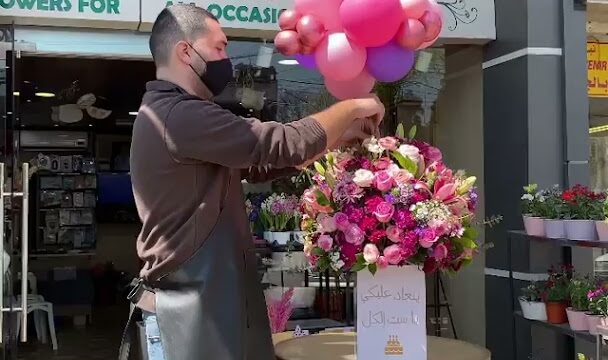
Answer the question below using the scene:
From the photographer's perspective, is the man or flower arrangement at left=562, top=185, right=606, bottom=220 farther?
flower arrangement at left=562, top=185, right=606, bottom=220

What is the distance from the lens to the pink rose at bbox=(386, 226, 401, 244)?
2068 millimetres

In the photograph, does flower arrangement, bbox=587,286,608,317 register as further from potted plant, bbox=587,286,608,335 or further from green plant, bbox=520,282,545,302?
green plant, bbox=520,282,545,302

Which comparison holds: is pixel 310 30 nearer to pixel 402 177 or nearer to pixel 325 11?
pixel 325 11

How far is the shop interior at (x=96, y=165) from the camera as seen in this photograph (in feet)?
16.4

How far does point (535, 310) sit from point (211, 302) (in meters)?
2.85

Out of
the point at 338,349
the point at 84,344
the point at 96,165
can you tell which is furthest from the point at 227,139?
the point at 96,165

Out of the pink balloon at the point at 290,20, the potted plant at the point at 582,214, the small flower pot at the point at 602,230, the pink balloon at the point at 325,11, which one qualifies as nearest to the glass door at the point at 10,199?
the pink balloon at the point at 290,20

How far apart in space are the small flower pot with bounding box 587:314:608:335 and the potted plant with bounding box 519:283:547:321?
0.37 metres

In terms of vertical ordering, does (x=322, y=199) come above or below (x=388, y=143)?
below

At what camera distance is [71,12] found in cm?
425

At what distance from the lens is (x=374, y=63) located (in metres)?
2.27

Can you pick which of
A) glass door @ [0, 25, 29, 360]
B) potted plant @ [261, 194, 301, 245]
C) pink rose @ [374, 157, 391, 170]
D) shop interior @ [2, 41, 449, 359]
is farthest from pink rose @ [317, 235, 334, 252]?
potted plant @ [261, 194, 301, 245]

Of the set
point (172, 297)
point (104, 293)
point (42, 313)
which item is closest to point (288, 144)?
point (172, 297)

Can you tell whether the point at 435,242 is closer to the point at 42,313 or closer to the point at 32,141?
the point at 42,313
